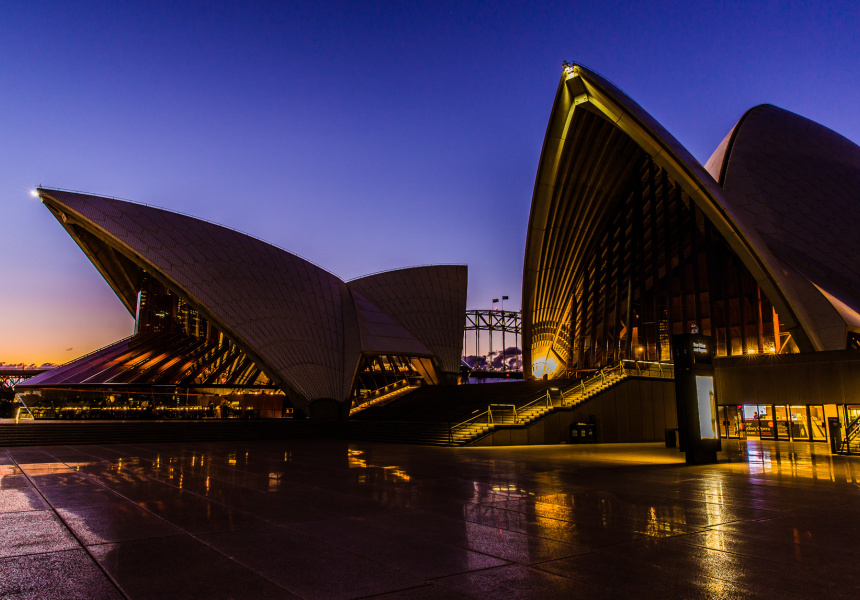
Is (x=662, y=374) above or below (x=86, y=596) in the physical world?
above

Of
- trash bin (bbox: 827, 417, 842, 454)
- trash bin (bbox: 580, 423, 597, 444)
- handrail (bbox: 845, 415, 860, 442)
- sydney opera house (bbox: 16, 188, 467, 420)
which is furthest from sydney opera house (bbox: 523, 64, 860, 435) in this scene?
sydney opera house (bbox: 16, 188, 467, 420)

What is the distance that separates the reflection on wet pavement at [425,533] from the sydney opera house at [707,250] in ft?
42.9

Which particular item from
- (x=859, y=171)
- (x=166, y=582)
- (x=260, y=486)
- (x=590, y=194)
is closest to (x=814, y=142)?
(x=859, y=171)

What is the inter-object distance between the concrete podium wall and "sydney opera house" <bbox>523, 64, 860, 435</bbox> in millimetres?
2957

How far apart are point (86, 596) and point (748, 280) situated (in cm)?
3093

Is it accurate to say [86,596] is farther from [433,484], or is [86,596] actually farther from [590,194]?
[590,194]

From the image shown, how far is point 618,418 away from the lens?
22172 millimetres

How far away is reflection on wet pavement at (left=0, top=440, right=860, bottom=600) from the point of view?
3.95 meters

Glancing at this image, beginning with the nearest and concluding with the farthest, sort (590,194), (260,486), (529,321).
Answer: (260,486)
(590,194)
(529,321)

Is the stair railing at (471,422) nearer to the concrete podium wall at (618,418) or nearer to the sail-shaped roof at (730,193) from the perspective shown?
the concrete podium wall at (618,418)

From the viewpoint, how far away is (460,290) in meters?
35.1

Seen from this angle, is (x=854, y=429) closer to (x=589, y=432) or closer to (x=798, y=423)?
(x=798, y=423)

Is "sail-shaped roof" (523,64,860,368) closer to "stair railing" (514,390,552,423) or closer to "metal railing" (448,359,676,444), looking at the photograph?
"metal railing" (448,359,676,444)

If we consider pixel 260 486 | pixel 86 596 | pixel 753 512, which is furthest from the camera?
pixel 260 486
